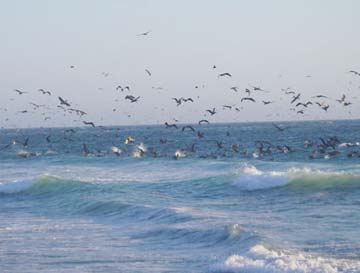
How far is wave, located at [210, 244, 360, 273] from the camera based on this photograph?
51.4ft

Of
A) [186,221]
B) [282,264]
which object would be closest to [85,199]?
[186,221]

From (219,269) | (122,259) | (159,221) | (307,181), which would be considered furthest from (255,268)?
(307,181)

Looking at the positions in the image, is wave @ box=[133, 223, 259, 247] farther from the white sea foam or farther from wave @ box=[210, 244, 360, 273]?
the white sea foam

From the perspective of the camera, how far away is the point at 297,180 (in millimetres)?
34219

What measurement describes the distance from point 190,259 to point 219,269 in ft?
4.84

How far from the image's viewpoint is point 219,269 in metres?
16.3

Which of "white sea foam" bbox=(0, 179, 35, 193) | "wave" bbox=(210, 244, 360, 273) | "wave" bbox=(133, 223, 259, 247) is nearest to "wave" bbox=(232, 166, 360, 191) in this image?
"white sea foam" bbox=(0, 179, 35, 193)

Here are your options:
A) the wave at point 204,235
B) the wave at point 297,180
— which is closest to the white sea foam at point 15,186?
the wave at point 297,180

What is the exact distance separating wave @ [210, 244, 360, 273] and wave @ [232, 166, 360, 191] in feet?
47.8

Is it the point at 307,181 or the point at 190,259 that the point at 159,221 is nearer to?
the point at 190,259

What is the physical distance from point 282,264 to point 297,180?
18281 millimetres

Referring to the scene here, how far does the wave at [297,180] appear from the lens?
32.4 meters

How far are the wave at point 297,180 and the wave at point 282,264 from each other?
14.6 meters

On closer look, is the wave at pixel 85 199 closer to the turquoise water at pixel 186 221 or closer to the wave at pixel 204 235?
the turquoise water at pixel 186 221
